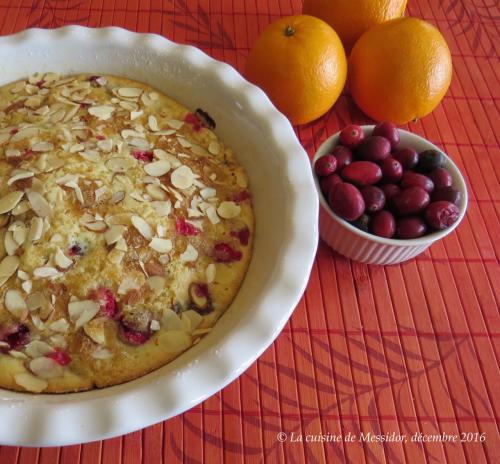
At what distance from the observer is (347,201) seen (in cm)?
90

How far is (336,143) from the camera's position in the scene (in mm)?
1039

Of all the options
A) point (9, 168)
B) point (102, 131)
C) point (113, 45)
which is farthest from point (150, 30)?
point (9, 168)

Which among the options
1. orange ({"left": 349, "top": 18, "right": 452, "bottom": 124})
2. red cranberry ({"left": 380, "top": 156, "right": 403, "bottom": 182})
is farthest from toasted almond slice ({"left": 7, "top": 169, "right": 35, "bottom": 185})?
orange ({"left": 349, "top": 18, "right": 452, "bottom": 124})

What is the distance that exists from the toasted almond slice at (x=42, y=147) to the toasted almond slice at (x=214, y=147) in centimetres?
28

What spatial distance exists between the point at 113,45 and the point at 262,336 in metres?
0.63

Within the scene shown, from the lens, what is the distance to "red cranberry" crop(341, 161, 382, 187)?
0.95 metres

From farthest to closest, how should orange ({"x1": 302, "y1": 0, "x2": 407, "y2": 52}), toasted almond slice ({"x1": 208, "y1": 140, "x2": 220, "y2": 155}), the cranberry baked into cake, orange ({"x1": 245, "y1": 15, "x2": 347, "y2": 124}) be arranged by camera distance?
orange ({"x1": 302, "y1": 0, "x2": 407, "y2": 52}) < orange ({"x1": 245, "y1": 15, "x2": 347, "y2": 124}) < toasted almond slice ({"x1": 208, "y1": 140, "x2": 220, "y2": 155}) < the cranberry baked into cake

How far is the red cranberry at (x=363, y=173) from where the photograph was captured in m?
0.95

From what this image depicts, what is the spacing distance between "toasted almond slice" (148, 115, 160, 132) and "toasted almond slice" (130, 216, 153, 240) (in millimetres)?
213

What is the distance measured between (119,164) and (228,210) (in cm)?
20

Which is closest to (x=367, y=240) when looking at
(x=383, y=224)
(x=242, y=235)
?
(x=383, y=224)

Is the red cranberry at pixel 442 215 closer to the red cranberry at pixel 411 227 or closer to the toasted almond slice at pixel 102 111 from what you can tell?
the red cranberry at pixel 411 227

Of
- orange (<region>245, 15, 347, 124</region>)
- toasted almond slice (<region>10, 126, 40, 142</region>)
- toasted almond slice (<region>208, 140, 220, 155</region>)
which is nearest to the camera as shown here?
toasted almond slice (<region>10, 126, 40, 142</region>)

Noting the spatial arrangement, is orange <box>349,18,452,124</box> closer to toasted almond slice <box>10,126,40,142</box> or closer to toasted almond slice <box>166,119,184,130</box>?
toasted almond slice <box>166,119,184,130</box>
